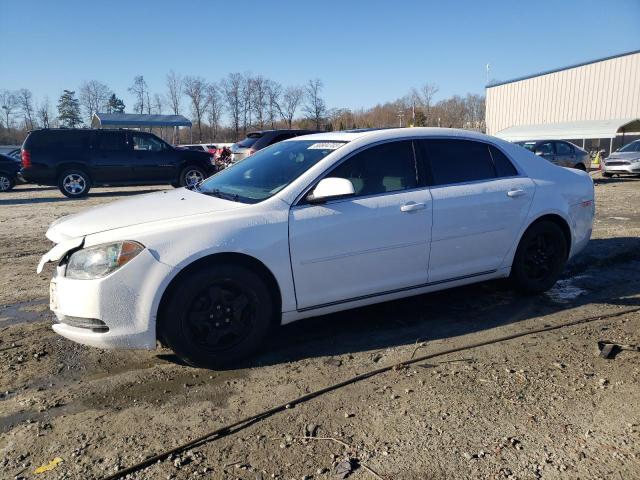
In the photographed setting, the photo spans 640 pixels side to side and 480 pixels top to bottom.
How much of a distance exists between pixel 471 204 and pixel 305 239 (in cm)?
161

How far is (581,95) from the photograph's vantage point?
44312 mm

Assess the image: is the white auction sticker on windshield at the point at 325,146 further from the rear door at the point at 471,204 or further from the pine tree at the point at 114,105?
the pine tree at the point at 114,105

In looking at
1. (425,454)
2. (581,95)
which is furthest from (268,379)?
(581,95)

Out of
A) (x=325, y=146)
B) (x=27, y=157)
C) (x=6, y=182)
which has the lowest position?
(x=6, y=182)

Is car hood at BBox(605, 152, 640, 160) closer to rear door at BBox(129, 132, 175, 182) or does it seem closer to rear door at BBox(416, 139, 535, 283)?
rear door at BBox(129, 132, 175, 182)

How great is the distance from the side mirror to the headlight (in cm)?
127

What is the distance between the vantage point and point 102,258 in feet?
11.1

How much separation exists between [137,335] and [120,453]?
0.86 metres

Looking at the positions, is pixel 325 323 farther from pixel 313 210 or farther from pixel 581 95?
pixel 581 95

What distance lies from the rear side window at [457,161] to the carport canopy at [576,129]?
28.5 m

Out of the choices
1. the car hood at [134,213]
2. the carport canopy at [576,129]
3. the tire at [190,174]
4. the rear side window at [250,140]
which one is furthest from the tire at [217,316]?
the carport canopy at [576,129]

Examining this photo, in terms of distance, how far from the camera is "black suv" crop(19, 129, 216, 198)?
14336mm

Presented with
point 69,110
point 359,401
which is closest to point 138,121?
point 69,110

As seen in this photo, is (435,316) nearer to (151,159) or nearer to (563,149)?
(151,159)
